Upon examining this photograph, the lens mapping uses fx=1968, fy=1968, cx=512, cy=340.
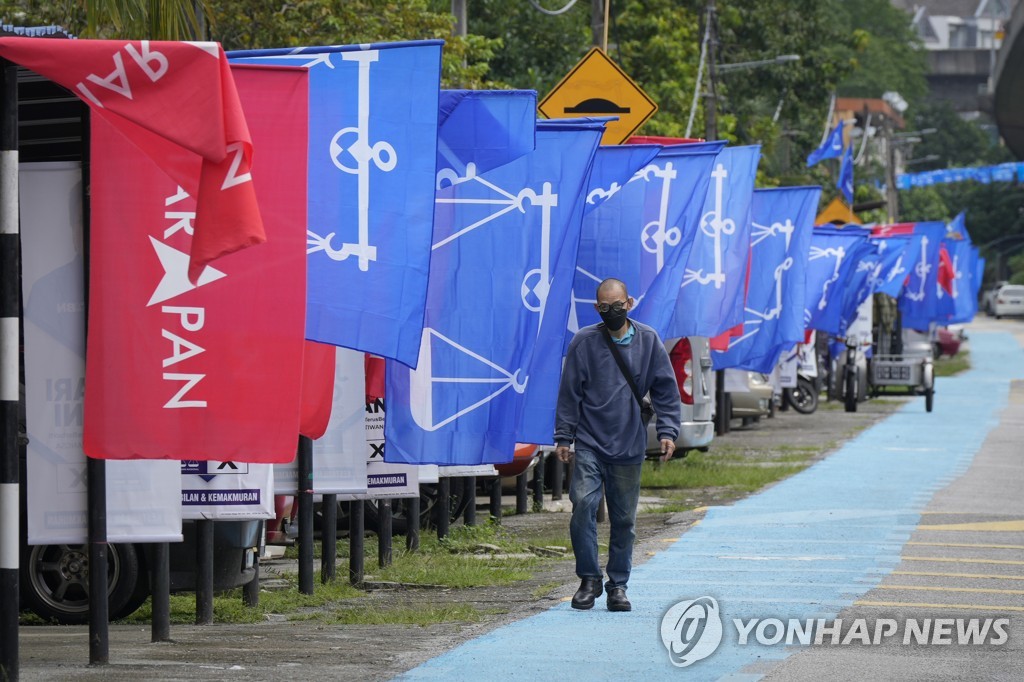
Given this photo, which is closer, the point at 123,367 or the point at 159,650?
the point at 123,367

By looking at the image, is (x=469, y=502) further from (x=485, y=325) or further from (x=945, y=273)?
(x=945, y=273)

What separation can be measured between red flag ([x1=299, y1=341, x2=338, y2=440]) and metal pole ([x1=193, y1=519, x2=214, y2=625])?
3.32 ft

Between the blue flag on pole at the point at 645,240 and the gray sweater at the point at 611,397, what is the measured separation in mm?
3504

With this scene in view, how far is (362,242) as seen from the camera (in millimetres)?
10133

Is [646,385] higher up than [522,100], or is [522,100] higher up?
[522,100]

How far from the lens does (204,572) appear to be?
434 inches

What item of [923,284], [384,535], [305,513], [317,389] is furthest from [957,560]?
[923,284]

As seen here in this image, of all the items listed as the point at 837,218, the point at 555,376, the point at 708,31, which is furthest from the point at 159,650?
the point at 837,218

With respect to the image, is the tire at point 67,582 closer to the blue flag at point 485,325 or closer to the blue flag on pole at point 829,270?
the blue flag at point 485,325

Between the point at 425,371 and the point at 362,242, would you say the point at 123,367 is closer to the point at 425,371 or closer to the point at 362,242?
the point at 362,242

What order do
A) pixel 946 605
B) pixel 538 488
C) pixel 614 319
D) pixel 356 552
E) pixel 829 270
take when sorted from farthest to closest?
pixel 829 270, pixel 538 488, pixel 356 552, pixel 946 605, pixel 614 319

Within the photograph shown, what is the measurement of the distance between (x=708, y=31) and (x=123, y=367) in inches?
1228

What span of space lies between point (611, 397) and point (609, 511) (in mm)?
677

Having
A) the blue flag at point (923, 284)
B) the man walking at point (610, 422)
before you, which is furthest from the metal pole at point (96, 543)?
the blue flag at point (923, 284)
